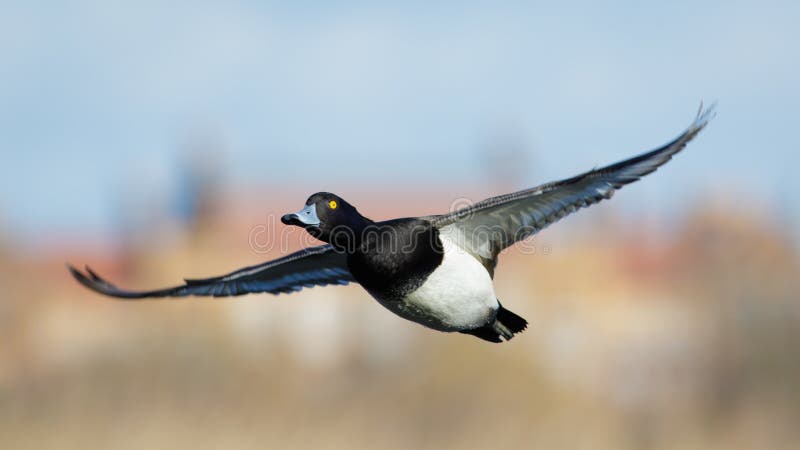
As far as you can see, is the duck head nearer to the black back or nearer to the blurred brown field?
the black back

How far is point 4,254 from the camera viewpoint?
30.6 metres

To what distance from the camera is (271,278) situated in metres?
9.32

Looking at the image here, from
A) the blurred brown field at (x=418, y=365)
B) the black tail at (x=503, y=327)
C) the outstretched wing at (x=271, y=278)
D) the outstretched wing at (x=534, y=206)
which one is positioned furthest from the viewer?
the blurred brown field at (x=418, y=365)

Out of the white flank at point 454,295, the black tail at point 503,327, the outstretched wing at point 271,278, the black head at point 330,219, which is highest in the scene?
the black head at point 330,219

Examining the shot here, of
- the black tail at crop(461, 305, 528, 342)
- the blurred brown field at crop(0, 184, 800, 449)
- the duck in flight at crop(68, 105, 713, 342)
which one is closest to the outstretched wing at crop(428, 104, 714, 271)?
the duck in flight at crop(68, 105, 713, 342)

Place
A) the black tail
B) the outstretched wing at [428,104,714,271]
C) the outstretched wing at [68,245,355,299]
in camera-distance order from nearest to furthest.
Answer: the outstretched wing at [428,104,714,271]
the black tail
the outstretched wing at [68,245,355,299]

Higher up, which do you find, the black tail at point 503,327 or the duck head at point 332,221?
the duck head at point 332,221

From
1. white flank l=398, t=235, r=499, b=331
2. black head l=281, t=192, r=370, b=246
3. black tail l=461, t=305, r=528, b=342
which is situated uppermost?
black head l=281, t=192, r=370, b=246

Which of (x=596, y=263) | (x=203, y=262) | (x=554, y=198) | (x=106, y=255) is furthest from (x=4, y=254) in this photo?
(x=554, y=198)

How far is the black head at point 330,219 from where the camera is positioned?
24.5 feet

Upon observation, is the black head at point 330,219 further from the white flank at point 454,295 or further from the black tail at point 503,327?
the black tail at point 503,327

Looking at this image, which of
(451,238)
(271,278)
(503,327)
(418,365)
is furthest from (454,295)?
(418,365)

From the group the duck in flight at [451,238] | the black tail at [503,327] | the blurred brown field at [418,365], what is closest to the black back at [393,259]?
the duck in flight at [451,238]

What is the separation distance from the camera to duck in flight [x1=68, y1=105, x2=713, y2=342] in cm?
732
